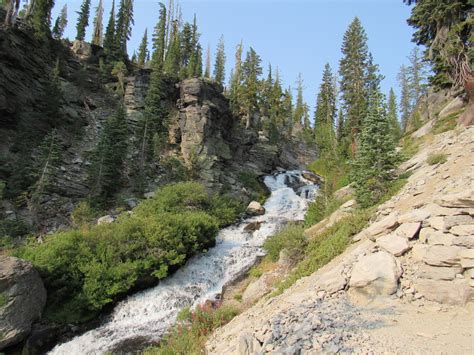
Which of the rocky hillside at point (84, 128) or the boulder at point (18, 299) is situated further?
the rocky hillside at point (84, 128)

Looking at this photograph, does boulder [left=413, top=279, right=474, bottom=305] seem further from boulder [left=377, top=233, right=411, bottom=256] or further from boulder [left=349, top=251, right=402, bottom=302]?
boulder [left=377, top=233, right=411, bottom=256]

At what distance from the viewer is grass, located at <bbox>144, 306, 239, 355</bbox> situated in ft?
29.9

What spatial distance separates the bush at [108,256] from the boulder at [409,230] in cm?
1157

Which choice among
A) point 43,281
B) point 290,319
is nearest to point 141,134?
point 43,281

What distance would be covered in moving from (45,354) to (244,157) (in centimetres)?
3385

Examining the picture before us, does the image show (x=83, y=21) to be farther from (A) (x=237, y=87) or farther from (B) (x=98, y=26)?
(A) (x=237, y=87)

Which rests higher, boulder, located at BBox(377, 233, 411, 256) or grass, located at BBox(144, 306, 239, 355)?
boulder, located at BBox(377, 233, 411, 256)

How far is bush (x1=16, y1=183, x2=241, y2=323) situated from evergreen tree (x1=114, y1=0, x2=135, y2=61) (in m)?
35.6

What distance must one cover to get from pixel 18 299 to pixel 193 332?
7.28 meters

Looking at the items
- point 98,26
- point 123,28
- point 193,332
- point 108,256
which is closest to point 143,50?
point 123,28

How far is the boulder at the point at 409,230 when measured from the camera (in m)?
7.93

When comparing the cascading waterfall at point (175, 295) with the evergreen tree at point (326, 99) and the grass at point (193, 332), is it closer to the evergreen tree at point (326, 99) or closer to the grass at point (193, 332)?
the grass at point (193, 332)

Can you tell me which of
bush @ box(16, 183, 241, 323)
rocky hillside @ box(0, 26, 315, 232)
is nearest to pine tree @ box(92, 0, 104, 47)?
rocky hillside @ box(0, 26, 315, 232)

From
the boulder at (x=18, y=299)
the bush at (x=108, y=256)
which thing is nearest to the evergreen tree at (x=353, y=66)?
the bush at (x=108, y=256)
